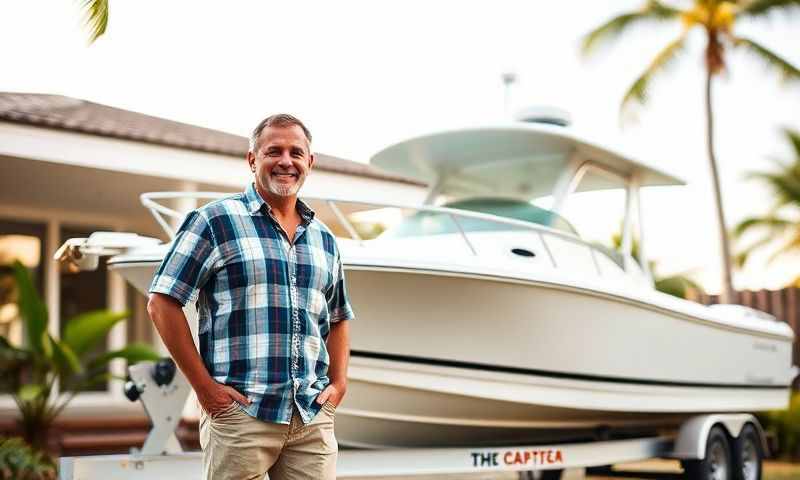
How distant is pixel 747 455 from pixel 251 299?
6.10 m

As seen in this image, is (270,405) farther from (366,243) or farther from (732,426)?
(732,426)

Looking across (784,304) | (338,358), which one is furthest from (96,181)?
(784,304)

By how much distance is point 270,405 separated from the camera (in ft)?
9.50

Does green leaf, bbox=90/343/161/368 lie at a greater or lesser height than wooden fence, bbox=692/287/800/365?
lesser

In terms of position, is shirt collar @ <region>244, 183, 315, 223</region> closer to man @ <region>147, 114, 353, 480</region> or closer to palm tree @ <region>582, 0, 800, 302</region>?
man @ <region>147, 114, 353, 480</region>

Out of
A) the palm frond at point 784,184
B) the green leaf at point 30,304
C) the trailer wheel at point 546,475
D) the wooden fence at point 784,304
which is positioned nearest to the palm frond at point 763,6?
the palm frond at point 784,184

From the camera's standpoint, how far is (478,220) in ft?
21.1

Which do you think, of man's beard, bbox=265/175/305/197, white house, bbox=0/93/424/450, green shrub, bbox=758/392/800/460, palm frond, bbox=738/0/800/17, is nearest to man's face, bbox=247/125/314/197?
man's beard, bbox=265/175/305/197

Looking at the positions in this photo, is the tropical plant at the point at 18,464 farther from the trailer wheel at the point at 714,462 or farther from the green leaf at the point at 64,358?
the trailer wheel at the point at 714,462

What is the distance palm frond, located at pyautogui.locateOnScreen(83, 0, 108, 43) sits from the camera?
26.9ft

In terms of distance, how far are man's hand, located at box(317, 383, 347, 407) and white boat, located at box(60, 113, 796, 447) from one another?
2.12 meters

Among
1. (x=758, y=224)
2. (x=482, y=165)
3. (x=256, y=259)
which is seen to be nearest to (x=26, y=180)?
(x=482, y=165)

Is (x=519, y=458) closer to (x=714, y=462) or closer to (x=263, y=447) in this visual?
(x=714, y=462)

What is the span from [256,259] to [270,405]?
0.44 metres
